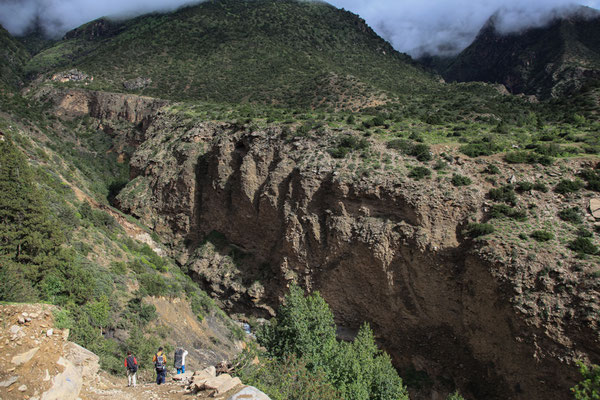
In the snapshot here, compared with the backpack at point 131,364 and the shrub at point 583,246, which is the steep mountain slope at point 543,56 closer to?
the shrub at point 583,246

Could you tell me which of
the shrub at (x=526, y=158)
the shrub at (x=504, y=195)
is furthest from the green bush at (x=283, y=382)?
the shrub at (x=526, y=158)

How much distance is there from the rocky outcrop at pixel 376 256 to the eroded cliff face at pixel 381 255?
0.27 feet

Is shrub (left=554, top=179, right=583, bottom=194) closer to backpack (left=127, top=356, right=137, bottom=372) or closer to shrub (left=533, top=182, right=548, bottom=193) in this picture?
shrub (left=533, top=182, right=548, bottom=193)

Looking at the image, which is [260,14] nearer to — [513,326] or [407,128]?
[407,128]

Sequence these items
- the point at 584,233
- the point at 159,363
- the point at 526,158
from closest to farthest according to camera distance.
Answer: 1. the point at 159,363
2. the point at 584,233
3. the point at 526,158

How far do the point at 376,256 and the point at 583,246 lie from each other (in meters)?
11.1

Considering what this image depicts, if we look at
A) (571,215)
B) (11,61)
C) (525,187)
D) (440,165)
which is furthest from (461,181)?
(11,61)

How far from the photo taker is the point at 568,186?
2088 centimetres

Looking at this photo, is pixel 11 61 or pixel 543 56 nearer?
pixel 543 56

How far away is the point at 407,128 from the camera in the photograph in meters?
31.2

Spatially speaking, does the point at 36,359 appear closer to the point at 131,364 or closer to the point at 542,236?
the point at 131,364

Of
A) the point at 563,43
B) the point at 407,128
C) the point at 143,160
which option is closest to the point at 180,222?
the point at 143,160

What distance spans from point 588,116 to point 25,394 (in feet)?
133

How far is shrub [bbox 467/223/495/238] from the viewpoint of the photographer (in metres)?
20.5
